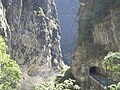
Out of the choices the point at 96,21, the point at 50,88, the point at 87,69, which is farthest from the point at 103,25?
the point at 50,88

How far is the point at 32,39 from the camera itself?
57.7 metres

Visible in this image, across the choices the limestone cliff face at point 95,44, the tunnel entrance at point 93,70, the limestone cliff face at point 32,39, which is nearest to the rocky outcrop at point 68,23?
the limestone cliff face at point 32,39

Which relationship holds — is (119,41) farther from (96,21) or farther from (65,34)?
(65,34)

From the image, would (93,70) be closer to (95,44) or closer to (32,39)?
(95,44)

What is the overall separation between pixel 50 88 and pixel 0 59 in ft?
10.9

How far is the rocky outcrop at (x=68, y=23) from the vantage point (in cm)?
10544

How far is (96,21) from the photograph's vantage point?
3741 centimetres

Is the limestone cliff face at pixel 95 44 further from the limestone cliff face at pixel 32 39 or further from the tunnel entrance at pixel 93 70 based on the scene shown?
the limestone cliff face at pixel 32 39

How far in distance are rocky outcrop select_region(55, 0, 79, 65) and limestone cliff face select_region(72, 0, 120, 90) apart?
193ft

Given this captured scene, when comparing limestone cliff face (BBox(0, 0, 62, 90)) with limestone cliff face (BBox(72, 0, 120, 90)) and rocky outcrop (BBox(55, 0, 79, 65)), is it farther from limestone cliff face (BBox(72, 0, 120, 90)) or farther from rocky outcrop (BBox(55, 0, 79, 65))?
rocky outcrop (BBox(55, 0, 79, 65))

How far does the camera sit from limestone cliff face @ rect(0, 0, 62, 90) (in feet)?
171

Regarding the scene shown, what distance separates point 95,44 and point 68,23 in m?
75.8

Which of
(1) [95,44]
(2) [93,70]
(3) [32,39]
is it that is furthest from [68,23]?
(2) [93,70]

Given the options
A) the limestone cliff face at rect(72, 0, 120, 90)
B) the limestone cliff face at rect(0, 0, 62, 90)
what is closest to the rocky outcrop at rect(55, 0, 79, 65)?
the limestone cliff face at rect(0, 0, 62, 90)
